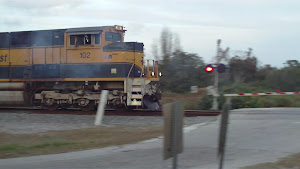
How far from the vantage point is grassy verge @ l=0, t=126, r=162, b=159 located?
7576 mm

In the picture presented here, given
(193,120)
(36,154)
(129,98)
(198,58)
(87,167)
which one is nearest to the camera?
(87,167)

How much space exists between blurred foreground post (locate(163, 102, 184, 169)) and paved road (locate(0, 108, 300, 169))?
69.1 inches

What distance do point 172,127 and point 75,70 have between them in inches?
448

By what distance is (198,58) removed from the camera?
25438mm

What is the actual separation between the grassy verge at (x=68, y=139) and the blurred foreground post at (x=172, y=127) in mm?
3783

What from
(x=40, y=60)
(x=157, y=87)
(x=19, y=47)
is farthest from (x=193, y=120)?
(x=19, y=47)

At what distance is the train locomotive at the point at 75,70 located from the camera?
1455 centimetres

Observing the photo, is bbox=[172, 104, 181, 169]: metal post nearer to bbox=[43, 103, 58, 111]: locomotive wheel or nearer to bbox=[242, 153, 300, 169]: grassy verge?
bbox=[242, 153, 300, 169]: grassy verge

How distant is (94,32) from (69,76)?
246 centimetres

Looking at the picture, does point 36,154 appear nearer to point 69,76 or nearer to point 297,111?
point 69,76

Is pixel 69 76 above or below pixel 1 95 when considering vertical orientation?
above

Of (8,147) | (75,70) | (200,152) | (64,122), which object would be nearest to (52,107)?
(75,70)

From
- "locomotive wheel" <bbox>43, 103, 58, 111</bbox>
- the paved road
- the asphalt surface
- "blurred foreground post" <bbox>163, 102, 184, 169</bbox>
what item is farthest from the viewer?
"locomotive wheel" <bbox>43, 103, 58, 111</bbox>

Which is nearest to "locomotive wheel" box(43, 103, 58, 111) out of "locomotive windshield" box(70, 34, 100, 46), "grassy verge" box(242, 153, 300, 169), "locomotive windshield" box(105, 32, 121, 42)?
"locomotive windshield" box(70, 34, 100, 46)
